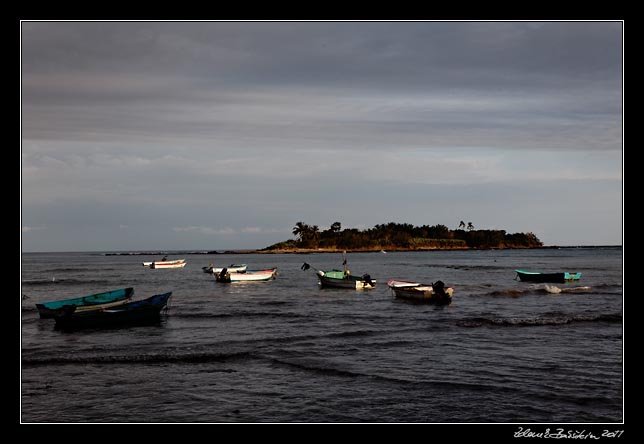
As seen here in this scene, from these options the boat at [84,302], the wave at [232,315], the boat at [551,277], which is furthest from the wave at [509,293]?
the boat at [84,302]

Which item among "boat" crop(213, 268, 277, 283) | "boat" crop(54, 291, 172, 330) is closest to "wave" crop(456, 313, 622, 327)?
"boat" crop(54, 291, 172, 330)

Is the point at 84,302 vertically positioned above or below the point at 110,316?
above

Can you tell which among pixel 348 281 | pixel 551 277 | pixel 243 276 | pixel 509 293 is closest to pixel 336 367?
pixel 509 293

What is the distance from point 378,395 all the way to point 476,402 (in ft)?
9.35

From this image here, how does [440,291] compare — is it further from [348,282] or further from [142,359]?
[142,359]

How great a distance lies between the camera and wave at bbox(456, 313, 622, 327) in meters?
32.2

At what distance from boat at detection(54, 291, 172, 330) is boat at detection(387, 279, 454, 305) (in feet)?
62.0

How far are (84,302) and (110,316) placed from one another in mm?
7239

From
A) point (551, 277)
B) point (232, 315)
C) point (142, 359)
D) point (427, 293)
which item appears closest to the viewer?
point (142, 359)

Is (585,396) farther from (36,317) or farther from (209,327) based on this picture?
(36,317)

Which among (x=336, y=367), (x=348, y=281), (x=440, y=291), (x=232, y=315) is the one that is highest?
(x=440, y=291)

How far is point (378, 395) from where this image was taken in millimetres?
17906

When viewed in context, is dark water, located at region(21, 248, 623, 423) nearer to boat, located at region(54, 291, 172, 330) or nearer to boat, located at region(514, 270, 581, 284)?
boat, located at region(54, 291, 172, 330)

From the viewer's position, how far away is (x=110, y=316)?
107 feet
